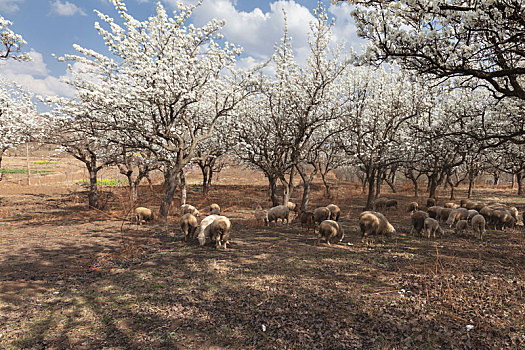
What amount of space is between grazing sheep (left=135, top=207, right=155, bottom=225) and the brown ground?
340 centimetres

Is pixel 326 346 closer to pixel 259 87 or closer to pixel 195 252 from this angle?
pixel 195 252

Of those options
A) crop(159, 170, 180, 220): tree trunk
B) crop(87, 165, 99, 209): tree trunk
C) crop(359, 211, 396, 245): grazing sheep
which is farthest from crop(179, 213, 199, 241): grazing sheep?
crop(87, 165, 99, 209): tree trunk

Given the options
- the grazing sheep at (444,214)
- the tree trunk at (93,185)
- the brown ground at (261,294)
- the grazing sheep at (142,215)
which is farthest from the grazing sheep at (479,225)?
the tree trunk at (93,185)

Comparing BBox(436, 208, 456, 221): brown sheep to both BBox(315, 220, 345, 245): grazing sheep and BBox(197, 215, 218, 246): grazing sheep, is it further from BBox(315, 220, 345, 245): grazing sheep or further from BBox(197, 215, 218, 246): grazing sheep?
BBox(197, 215, 218, 246): grazing sheep

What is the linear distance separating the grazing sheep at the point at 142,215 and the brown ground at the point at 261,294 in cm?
340

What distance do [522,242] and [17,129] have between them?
32895 mm

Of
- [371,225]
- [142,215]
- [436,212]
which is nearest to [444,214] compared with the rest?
[436,212]

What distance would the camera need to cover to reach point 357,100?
1898 centimetres

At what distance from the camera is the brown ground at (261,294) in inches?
206

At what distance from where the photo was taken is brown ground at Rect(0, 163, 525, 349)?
523 centimetres

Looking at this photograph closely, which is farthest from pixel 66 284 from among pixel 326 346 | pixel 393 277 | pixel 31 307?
pixel 393 277

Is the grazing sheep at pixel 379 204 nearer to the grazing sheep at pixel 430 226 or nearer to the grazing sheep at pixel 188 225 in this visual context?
the grazing sheep at pixel 430 226

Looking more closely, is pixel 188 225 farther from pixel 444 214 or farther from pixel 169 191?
pixel 444 214

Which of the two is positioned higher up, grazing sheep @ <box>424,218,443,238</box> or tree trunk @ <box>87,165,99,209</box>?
tree trunk @ <box>87,165,99,209</box>
